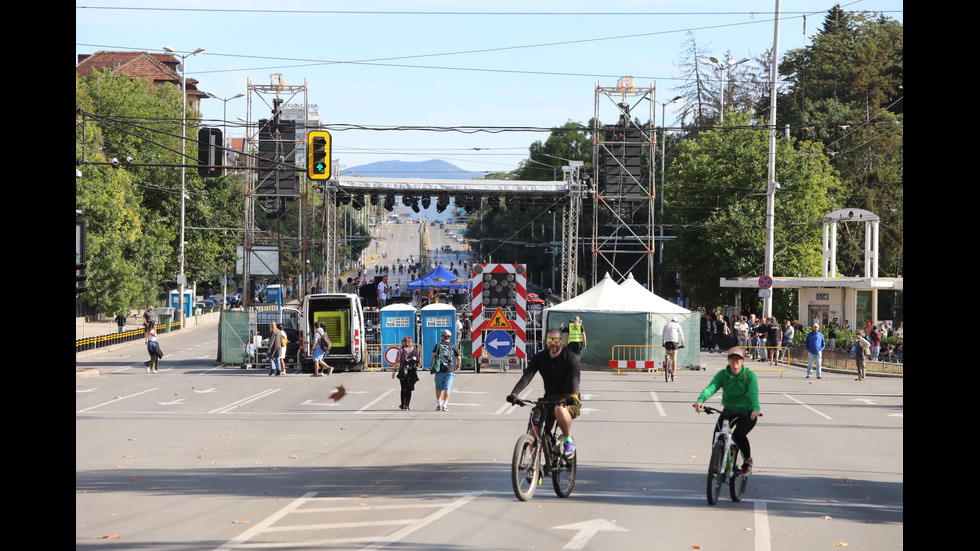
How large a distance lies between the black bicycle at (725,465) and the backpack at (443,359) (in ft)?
33.4

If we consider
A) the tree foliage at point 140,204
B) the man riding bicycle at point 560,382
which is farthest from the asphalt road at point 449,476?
the tree foliage at point 140,204

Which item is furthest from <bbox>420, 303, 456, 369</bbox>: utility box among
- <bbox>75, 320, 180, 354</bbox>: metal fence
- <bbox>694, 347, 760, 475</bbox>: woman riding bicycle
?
<bbox>694, 347, 760, 475</bbox>: woman riding bicycle

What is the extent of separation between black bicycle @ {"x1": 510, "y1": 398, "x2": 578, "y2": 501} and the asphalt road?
8.9 inches

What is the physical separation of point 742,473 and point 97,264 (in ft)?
171

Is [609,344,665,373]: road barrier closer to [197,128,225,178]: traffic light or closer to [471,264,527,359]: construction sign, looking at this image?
[471,264,527,359]: construction sign

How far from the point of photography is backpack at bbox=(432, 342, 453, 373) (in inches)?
835

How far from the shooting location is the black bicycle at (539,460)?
36.5ft

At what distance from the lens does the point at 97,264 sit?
57875 millimetres

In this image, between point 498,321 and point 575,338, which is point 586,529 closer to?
point 498,321

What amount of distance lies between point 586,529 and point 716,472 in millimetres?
2107

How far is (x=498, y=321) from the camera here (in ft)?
94.4

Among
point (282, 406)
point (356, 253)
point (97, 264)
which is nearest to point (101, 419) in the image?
point (282, 406)
